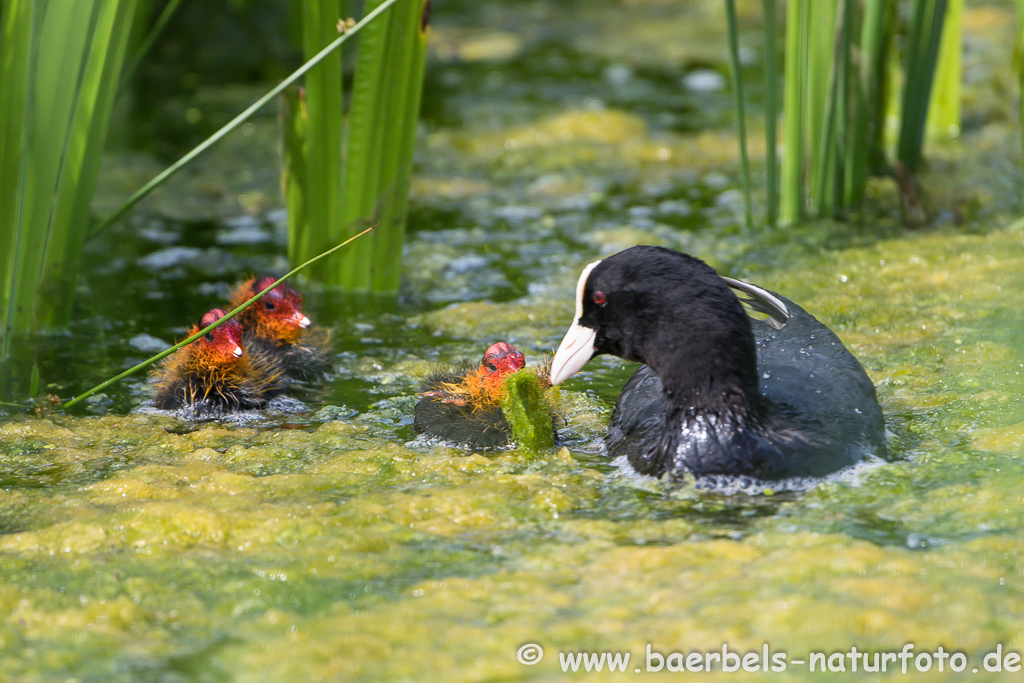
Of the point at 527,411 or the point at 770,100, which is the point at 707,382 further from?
the point at 770,100

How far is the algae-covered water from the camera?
2303 mm

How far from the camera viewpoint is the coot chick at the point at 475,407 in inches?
136

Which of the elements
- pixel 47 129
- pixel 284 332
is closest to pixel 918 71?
pixel 284 332

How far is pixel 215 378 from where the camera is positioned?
12.7 ft

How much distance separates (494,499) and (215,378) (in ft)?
4.39

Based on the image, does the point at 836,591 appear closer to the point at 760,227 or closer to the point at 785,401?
the point at 785,401

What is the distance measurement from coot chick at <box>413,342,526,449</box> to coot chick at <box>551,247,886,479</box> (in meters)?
0.28

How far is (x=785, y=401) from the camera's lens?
10.4 ft

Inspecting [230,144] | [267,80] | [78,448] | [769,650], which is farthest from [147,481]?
[267,80]

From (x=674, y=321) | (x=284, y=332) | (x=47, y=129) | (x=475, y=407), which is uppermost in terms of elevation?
(x=47, y=129)

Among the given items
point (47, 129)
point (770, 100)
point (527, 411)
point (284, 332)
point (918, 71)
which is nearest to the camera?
point (527, 411)

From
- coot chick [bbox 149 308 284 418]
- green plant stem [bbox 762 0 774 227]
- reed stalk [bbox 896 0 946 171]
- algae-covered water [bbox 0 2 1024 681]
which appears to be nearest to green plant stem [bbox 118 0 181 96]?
algae-covered water [bbox 0 2 1024 681]

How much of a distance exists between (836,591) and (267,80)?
23.3ft

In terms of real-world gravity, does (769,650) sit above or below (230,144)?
below
